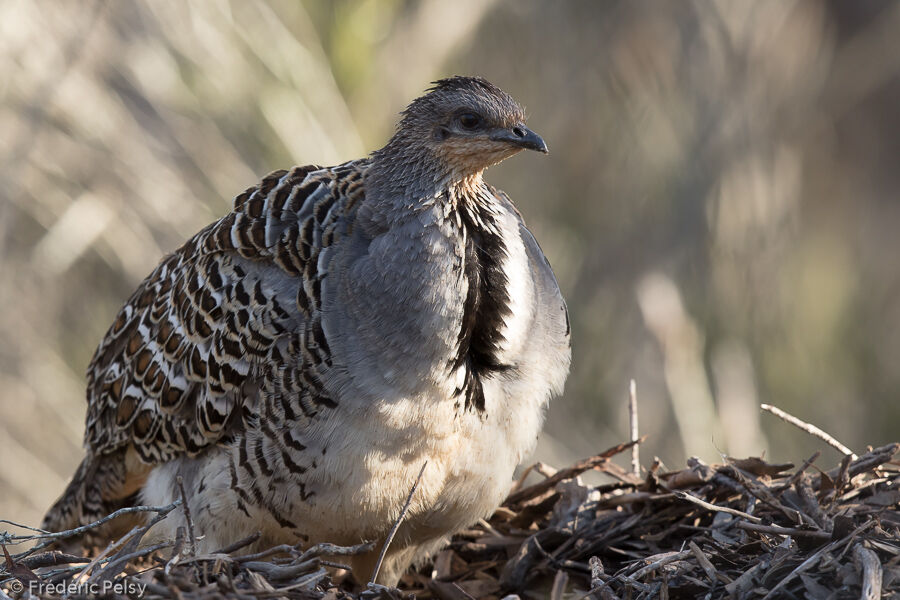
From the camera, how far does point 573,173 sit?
7.52 metres

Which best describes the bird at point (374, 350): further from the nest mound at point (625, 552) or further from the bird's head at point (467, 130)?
the nest mound at point (625, 552)

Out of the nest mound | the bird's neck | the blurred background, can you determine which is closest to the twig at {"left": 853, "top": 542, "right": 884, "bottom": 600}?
the nest mound

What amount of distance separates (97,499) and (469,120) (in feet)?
8.36

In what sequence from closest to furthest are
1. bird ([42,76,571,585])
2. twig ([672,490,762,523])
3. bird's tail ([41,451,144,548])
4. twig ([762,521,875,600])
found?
1. twig ([762,521,875,600])
2. twig ([672,490,762,523])
3. bird ([42,76,571,585])
4. bird's tail ([41,451,144,548])

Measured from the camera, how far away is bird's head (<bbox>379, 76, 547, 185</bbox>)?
370cm

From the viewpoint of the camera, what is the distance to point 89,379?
505cm

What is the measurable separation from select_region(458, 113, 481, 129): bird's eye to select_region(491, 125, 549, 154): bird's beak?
0.08 metres

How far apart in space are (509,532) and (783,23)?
16.5 ft

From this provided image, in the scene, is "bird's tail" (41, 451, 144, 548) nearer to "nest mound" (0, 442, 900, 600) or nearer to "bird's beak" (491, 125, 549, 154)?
"nest mound" (0, 442, 900, 600)

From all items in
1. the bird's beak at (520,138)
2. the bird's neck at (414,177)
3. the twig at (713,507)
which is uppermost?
the bird's beak at (520,138)

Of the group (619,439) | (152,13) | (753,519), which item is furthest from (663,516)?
(152,13)

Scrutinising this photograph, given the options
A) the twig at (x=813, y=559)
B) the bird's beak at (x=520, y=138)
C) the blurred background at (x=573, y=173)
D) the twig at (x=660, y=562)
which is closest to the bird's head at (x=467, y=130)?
the bird's beak at (x=520, y=138)

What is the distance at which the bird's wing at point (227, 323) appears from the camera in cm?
383

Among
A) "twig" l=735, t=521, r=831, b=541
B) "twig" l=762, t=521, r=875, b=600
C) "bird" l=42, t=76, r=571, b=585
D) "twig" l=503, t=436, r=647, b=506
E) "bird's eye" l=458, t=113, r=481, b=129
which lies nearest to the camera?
"twig" l=762, t=521, r=875, b=600
